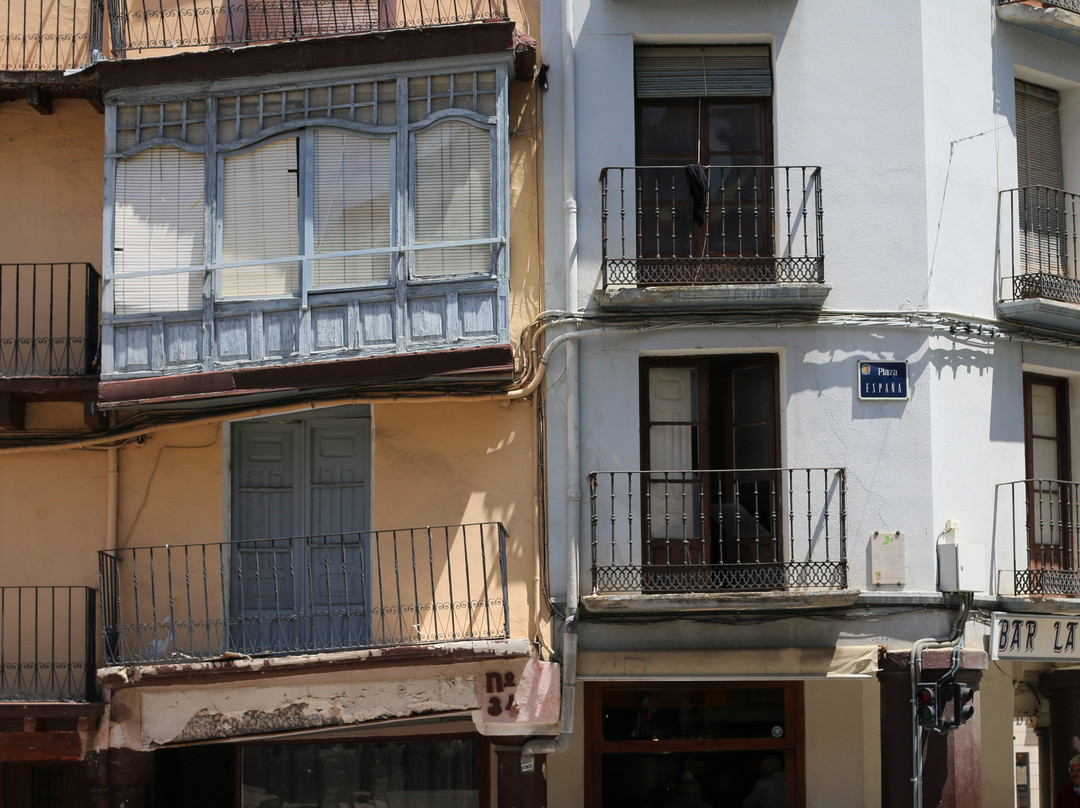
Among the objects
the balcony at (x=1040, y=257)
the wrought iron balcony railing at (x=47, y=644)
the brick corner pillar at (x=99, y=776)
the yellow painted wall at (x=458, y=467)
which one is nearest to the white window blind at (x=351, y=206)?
the yellow painted wall at (x=458, y=467)

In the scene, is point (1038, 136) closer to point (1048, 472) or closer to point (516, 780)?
point (1048, 472)

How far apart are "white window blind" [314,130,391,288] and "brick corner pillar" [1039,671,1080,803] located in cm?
858

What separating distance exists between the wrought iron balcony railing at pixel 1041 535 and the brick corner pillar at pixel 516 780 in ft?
14.9

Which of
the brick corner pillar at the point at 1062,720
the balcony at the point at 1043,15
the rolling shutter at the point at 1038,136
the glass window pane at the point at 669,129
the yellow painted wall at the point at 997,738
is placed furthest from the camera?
the brick corner pillar at the point at 1062,720

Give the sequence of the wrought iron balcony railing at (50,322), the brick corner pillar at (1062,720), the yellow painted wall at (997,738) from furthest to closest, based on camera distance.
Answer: the brick corner pillar at (1062,720), the yellow painted wall at (997,738), the wrought iron balcony railing at (50,322)

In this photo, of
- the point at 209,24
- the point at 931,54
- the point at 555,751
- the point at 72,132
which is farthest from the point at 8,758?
the point at 931,54

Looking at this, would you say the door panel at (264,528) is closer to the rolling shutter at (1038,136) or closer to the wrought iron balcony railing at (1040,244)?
the wrought iron balcony railing at (1040,244)

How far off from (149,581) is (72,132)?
14.2ft

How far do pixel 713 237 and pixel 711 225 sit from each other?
0.12 metres

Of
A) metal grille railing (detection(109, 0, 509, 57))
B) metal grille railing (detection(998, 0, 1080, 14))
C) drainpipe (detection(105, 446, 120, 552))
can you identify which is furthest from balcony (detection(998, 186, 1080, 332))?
drainpipe (detection(105, 446, 120, 552))

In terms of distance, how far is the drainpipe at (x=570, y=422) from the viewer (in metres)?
12.5

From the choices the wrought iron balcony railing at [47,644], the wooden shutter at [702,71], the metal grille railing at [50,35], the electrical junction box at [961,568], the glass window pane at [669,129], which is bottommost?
the wrought iron balcony railing at [47,644]

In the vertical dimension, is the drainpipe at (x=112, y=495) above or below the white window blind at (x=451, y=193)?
below

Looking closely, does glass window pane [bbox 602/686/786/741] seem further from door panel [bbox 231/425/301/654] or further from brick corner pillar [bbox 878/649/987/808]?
door panel [bbox 231/425/301/654]
